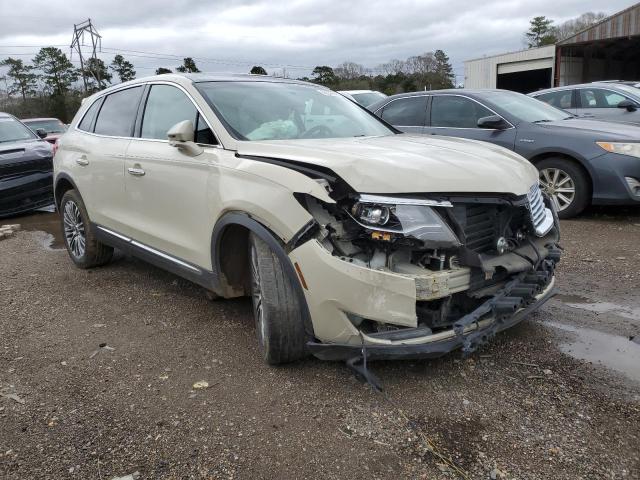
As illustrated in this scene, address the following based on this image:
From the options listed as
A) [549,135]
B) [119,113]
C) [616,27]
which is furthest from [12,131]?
[616,27]

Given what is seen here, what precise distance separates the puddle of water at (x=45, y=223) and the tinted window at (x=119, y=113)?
96.3 inches

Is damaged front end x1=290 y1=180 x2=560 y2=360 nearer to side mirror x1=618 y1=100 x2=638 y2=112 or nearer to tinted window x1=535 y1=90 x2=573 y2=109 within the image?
side mirror x1=618 y1=100 x2=638 y2=112

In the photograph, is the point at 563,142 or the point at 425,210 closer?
the point at 425,210

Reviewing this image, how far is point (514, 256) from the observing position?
10.2ft

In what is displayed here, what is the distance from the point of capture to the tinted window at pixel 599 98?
9.77 m

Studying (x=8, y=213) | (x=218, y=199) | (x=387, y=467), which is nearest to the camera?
(x=387, y=467)

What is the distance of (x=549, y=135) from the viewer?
22.0ft

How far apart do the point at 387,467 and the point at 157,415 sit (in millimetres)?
1254

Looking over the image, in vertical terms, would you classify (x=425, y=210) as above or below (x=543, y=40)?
below

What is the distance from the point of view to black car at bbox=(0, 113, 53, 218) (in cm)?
874

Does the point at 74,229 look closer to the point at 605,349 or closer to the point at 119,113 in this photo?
the point at 119,113

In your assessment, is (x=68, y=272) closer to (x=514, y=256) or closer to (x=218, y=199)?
(x=218, y=199)

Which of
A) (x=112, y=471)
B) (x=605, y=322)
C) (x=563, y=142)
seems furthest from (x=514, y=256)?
(x=563, y=142)

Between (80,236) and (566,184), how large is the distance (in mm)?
5524
